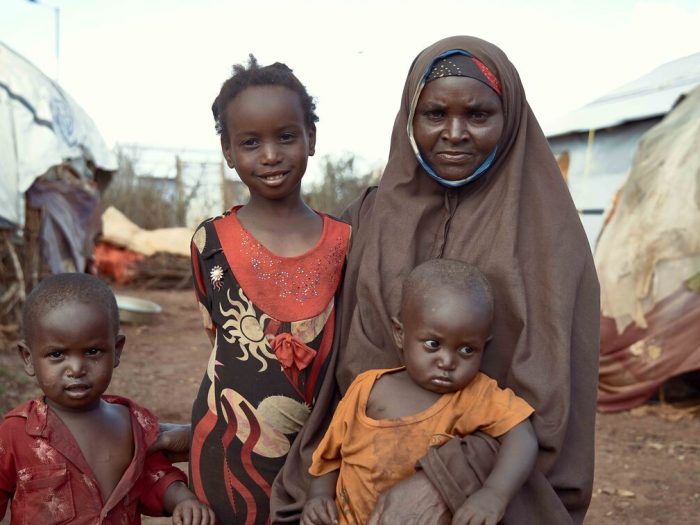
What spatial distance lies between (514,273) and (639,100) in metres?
7.42

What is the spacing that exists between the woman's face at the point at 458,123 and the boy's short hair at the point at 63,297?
Result: 100 cm

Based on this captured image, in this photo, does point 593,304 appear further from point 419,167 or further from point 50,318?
point 50,318

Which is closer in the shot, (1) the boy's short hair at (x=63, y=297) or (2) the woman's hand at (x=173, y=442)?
(1) the boy's short hair at (x=63, y=297)

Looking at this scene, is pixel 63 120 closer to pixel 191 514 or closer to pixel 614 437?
pixel 614 437

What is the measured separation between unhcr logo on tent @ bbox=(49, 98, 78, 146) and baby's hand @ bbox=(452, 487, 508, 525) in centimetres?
781

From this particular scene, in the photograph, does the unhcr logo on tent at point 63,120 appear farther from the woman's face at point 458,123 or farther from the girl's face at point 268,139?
the woman's face at point 458,123

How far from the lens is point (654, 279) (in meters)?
5.74

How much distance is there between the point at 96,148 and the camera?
972 cm

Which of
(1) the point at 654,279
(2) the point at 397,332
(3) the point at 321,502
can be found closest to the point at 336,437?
(3) the point at 321,502

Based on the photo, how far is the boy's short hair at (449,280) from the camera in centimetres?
175

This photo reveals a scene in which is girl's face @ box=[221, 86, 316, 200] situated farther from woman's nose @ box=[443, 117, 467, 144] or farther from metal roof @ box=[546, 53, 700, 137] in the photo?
metal roof @ box=[546, 53, 700, 137]

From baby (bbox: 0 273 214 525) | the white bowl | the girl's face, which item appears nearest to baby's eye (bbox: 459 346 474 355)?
the girl's face

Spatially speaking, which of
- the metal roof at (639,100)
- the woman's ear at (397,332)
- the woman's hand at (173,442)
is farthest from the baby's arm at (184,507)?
the metal roof at (639,100)

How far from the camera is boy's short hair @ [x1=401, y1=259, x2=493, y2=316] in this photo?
1.75 metres
